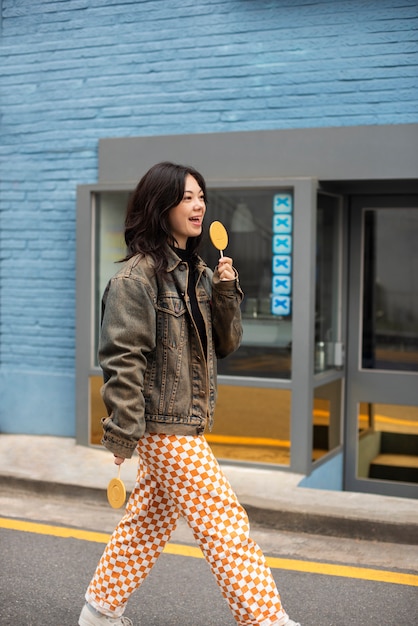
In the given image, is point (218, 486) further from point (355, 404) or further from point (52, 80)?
point (52, 80)

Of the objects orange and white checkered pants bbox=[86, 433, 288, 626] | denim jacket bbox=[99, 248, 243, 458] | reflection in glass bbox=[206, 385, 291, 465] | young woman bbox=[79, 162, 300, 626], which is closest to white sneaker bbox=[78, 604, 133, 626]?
young woman bbox=[79, 162, 300, 626]

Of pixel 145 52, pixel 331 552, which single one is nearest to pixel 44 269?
pixel 145 52

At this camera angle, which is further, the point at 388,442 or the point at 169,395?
the point at 388,442

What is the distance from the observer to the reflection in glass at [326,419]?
6590 mm

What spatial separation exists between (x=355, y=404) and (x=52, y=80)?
3.58 metres

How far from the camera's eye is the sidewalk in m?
5.18

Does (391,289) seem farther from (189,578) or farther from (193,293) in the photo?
(193,293)

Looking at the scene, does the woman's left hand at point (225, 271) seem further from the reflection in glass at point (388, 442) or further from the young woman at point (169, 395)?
the reflection in glass at point (388, 442)

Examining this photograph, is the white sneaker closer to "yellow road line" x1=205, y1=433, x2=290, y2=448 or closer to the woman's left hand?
A: the woman's left hand

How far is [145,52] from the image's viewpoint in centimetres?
696

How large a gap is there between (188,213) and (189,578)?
6.52 feet

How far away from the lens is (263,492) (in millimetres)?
5789

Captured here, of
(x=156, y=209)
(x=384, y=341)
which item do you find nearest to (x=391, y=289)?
(x=384, y=341)

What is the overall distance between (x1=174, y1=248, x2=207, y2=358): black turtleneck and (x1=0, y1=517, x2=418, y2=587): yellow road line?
1787mm
